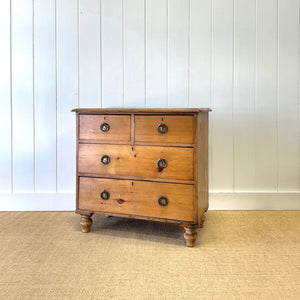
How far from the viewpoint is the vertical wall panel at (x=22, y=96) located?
2697mm

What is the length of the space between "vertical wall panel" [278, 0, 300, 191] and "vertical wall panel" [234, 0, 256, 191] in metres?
0.20

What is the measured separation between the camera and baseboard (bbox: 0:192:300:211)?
107 inches

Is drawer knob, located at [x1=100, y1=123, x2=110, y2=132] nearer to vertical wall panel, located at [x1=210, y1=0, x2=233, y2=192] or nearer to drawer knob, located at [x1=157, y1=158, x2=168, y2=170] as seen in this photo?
drawer knob, located at [x1=157, y1=158, x2=168, y2=170]

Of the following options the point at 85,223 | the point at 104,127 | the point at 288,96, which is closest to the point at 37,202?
the point at 85,223

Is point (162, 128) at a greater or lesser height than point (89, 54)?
lesser

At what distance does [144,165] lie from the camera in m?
2.12

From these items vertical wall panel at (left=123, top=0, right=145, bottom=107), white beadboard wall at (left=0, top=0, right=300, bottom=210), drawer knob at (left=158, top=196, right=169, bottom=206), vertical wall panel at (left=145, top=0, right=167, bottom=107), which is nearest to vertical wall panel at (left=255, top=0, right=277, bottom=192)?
white beadboard wall at (left=0, top=0, right=300, bottom=210)

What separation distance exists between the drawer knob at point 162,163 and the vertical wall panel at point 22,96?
1.16m

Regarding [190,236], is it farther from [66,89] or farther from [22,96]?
[22,96]

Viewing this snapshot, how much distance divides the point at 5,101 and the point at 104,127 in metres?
1.01

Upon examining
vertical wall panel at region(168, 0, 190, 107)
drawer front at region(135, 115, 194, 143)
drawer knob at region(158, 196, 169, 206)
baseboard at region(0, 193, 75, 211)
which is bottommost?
baseboard at region(0, 193, 75, 211)

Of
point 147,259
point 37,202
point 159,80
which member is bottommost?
point 147,259

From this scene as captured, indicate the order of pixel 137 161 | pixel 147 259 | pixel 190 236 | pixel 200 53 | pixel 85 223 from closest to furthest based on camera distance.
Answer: pixel 147 259 < pixel 190 236 < pixel 137 161 < pixel 85 223 < pixel 200 53

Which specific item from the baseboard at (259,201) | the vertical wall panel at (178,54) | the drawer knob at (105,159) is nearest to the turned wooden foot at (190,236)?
the drawer knob at (105,159)
